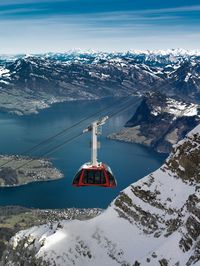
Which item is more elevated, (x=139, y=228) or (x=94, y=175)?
(x=94, y=175)

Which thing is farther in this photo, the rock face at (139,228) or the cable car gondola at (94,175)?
the rock face at (139,228)

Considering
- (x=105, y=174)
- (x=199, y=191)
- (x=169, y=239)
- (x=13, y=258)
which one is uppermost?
(x=105, y=174)

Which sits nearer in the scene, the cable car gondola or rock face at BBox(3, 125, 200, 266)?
the cable car gondola

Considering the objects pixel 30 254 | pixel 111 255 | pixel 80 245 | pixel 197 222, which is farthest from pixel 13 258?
pixel 197 222

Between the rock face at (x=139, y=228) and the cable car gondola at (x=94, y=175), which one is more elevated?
the cable car gondola at (x=94, y=175)

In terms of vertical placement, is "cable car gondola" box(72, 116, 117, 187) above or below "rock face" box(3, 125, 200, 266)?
above

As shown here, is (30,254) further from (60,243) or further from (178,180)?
(178,180)

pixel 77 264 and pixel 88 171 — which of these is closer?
pixel 88 171

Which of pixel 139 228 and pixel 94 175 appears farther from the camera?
pixel 139 228
